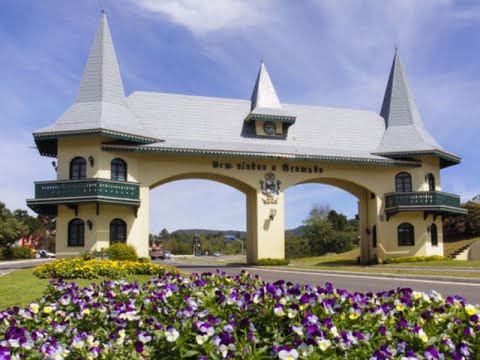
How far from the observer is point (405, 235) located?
33.9 metres

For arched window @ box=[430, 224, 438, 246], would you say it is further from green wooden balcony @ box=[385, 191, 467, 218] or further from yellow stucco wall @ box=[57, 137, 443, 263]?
green wooden balcony @ box=[385, 191, 467, 218]

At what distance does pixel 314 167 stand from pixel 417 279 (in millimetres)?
14213

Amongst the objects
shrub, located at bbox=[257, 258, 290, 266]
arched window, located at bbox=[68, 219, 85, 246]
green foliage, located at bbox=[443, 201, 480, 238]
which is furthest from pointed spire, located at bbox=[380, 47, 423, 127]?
arched window, located at bbox=[68, 219, 85, 246]

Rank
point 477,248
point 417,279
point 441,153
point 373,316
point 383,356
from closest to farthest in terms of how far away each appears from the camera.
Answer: point 383,356
point 373,316
point 417,279
point 441,153
point 477,248

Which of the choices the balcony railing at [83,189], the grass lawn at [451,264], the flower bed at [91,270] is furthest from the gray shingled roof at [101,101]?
the grass lawn at [451,264]

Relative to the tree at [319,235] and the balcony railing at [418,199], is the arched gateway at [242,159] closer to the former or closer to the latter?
the balcony railing at [418,199]

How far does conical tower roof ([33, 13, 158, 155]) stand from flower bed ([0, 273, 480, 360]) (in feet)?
72.0

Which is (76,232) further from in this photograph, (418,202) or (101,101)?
(418,202)

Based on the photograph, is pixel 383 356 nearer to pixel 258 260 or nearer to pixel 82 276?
pixel 82 276

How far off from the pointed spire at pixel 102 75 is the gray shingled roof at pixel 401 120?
1724cm

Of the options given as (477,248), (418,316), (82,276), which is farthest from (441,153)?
(418,316)

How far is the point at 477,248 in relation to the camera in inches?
1432

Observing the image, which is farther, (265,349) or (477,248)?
(477,248)

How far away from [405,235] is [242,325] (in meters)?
30.5
